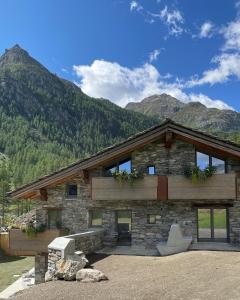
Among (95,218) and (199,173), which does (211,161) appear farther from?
(95,218)

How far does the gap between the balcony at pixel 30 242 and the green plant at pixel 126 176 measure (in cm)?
421

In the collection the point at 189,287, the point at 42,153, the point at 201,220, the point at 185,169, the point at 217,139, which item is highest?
the point at 42,153

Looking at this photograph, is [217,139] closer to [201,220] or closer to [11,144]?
[201,220]

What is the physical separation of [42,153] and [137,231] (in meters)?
150

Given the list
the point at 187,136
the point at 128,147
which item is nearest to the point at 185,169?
the point at 187,136

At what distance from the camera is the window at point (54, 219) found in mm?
23195

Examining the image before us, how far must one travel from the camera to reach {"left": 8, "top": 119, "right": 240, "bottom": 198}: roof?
20.2m

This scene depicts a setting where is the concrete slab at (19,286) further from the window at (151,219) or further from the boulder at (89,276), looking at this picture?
the boulder at (89,276)

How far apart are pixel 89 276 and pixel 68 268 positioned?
931mm

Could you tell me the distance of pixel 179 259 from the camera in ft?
57.5

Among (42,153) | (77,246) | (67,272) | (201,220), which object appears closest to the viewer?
(67,272)

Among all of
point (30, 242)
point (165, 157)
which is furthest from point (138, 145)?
point (30, 242)

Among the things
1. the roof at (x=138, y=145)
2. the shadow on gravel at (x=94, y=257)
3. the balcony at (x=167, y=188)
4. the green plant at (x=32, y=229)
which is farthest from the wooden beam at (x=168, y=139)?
the green plant at (x=32, y=229)

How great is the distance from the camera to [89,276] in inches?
584
